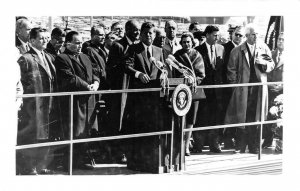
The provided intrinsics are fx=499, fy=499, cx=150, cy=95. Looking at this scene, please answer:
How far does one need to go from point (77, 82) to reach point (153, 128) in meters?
0.83

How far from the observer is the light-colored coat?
4.89m

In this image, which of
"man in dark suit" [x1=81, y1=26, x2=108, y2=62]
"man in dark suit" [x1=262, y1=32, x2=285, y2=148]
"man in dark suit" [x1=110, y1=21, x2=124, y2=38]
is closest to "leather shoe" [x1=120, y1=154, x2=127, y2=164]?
"man in dark suit" [x1=81, y1=26, x2=108, y2=62]

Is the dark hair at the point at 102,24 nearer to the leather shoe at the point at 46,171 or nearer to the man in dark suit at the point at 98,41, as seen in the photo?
the man in dark suit at the point at 98,41

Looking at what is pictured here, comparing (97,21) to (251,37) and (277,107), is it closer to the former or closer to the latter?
(251,37)

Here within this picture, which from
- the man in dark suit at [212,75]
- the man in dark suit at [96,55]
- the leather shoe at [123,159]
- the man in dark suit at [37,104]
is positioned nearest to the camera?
the man in dark suit at [37,104]

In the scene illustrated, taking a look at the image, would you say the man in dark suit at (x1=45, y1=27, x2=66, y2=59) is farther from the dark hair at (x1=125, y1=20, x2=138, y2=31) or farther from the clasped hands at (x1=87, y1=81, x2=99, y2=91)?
the dark hair at (x1=125, y1=20, x2=138, y2=31)

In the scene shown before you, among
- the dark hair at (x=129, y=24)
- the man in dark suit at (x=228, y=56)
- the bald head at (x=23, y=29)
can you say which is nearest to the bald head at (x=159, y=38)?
the dark hair at (x=129, y=24)

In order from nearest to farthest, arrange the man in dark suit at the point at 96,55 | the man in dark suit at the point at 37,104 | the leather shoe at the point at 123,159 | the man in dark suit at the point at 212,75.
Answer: the man in dark suit at the point at 37,104, the man in dark suit at the point at 96,55, the leather shoe at the point at 123,159, the man in dark suit at the point at 212,75

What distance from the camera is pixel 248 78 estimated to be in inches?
194

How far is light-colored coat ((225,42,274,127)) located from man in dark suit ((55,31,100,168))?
1317 millimetres

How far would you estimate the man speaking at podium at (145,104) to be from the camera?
183 inches

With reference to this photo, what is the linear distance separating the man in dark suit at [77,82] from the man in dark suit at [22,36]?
30 cm

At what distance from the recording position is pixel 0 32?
4516mm
